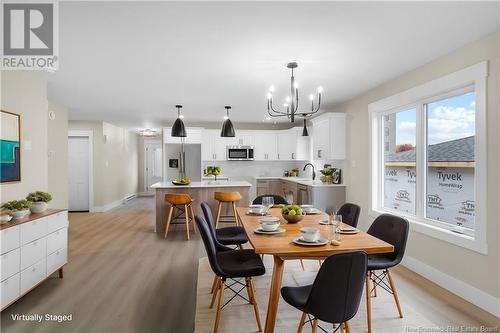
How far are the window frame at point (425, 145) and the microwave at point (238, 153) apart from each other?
3.89 m

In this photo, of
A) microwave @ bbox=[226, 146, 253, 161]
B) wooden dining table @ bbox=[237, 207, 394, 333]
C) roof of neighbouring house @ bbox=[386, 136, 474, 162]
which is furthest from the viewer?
microwave @ bbox=[226, 146, 253, 161]

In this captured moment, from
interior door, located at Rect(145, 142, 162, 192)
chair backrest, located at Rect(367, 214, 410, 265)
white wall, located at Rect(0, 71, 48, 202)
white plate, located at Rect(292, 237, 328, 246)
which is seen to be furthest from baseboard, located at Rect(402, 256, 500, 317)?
interior door, located at Rect(145, 142, 162, 192)

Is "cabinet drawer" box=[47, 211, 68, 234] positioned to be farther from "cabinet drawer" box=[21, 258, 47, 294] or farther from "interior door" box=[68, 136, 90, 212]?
"interior door" box=[68, 136, 90, 212]

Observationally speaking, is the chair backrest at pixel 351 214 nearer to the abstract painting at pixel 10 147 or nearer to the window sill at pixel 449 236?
the window sill at pixel 449 236

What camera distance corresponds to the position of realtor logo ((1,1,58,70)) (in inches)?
84.5

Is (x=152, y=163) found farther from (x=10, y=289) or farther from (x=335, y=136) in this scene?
(x=10, y=289)

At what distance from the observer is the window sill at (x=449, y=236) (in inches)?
105

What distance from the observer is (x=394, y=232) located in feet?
8.52

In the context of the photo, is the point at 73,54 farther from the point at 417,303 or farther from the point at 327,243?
the point at 417,303

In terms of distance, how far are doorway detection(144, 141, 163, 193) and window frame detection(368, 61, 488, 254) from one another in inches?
345

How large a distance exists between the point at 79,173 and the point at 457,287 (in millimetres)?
7985

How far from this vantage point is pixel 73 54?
119 inches

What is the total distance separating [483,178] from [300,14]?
7.18 ft

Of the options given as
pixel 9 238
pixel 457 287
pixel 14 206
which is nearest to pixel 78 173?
pixel 14 206
